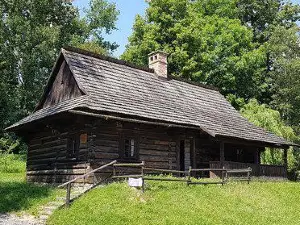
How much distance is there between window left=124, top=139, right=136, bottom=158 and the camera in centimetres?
1928

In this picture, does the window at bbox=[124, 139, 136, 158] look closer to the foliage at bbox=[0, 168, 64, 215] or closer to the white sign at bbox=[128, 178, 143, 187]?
the foliage at bbox=[0, 168, 64, 215]

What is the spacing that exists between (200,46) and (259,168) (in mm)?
17659

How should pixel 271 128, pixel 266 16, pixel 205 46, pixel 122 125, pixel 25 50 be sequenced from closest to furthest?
pixel 122 125
pixel 271 128
pixel 25 50
pixel 205 46
pixel 266 16

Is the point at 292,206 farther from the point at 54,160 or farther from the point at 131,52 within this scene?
the point at 131,52

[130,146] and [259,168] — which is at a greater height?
[130,146]

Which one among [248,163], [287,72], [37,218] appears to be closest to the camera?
[37,218]

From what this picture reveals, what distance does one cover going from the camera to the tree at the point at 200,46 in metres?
38.4

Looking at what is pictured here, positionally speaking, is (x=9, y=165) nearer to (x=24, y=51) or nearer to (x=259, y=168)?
(x=24, y=51)

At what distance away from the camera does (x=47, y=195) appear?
53.3 ft

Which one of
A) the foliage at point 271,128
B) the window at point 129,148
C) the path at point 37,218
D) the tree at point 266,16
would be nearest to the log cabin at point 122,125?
the window at point 129,148

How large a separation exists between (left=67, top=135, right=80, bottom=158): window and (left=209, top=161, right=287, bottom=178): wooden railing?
23.4 ft

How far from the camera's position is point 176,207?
13.6 metres

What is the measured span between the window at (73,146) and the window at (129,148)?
2191mm

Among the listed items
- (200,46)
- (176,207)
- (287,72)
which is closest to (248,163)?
(176,207)
